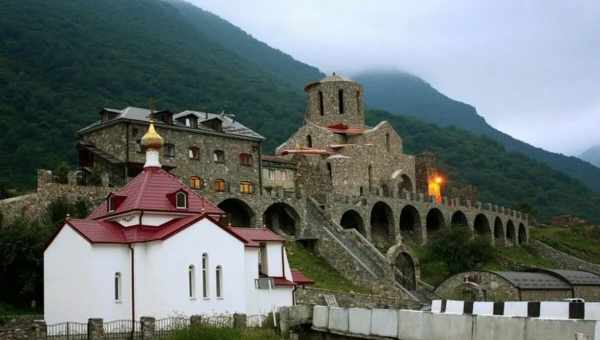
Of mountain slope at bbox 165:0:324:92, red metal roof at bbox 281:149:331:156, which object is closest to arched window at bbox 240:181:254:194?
red metal roof at bbox 281:149:331:156

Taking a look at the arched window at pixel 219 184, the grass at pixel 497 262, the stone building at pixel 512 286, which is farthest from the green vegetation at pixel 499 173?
the arched window at pixel 219 184

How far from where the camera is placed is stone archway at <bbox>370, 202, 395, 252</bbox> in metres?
58.6

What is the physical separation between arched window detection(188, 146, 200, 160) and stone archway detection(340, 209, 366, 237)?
11172 mm

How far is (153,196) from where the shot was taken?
32.7m

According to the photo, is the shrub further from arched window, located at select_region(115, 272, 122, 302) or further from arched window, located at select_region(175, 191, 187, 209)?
arched window, located at select_region(115, 272, 122, 302)

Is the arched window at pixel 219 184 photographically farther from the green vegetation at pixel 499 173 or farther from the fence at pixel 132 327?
the green vegetation at pixel 499 173

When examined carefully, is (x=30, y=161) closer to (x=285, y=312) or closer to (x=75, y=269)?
(x=75, y=269)

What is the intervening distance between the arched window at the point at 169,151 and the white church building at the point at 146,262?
52.8ft

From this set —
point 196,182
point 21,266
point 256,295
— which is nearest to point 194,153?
point 196,182

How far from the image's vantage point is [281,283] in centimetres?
3541

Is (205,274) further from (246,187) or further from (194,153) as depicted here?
(246,187)

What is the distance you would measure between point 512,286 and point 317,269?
1070 cm

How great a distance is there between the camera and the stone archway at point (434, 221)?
211ft

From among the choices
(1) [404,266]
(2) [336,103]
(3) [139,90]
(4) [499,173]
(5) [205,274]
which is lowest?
(1) [404,266]
